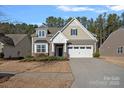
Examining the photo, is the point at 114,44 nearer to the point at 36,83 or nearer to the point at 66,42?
the point at 66,42

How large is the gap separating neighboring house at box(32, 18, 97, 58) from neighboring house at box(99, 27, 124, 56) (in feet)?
6.17

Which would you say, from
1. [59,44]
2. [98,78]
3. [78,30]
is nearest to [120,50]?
[98,78]

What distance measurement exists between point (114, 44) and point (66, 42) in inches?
256

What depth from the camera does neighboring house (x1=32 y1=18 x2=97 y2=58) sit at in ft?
91.4

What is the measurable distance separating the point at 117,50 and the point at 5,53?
8.32 m

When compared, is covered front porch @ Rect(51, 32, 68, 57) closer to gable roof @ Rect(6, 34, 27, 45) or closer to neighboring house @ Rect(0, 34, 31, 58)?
neighboring house @ Rect(0, 34, 31, 58)

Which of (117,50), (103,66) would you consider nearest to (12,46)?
(103,66)

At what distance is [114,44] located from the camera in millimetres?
25281

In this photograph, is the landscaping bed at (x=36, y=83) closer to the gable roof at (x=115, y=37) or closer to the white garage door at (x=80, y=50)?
the gable roof at (x=115, y=37)

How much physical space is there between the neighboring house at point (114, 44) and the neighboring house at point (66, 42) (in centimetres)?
188

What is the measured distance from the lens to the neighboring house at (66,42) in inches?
1097

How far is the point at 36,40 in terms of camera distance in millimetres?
28656
